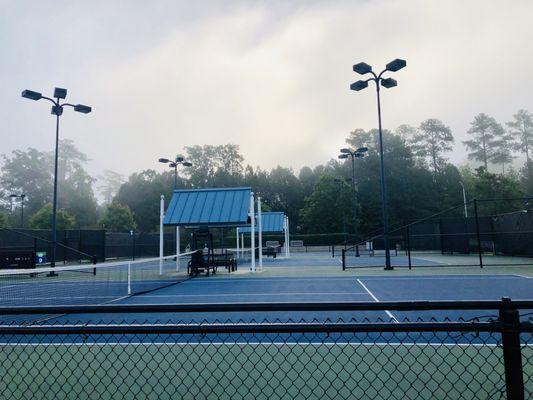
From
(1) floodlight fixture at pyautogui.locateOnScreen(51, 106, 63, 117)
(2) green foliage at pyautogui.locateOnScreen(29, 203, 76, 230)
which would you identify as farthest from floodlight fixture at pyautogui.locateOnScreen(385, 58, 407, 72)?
(2) green foliage at pyautogui.locateOnScreen(29, 203, 76, 230)

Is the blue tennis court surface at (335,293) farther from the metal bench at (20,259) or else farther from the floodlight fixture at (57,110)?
the floodlight fixture at (57,110)

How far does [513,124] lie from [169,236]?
200 feet

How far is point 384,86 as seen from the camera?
19469 mm

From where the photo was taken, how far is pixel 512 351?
2297mm

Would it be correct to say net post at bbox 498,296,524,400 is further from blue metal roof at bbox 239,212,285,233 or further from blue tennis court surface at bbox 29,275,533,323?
blue metal roof at bbox 239,212,285,233

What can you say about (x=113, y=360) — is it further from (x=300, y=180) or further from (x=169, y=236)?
(x=300, y=180)

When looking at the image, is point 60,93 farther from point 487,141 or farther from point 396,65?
point 487,141

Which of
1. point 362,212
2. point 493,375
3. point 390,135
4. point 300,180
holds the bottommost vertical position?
point 493,375

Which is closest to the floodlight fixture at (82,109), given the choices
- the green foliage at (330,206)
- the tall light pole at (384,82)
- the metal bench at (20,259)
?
the metal bench at (20,259)

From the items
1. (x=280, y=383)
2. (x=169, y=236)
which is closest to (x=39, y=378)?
(x=280, y=383)

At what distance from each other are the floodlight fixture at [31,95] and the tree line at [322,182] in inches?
1365

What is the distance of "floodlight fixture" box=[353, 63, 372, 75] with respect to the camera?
18.8m

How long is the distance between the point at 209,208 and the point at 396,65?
10.6m

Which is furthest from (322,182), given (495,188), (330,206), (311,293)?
(311,293)
